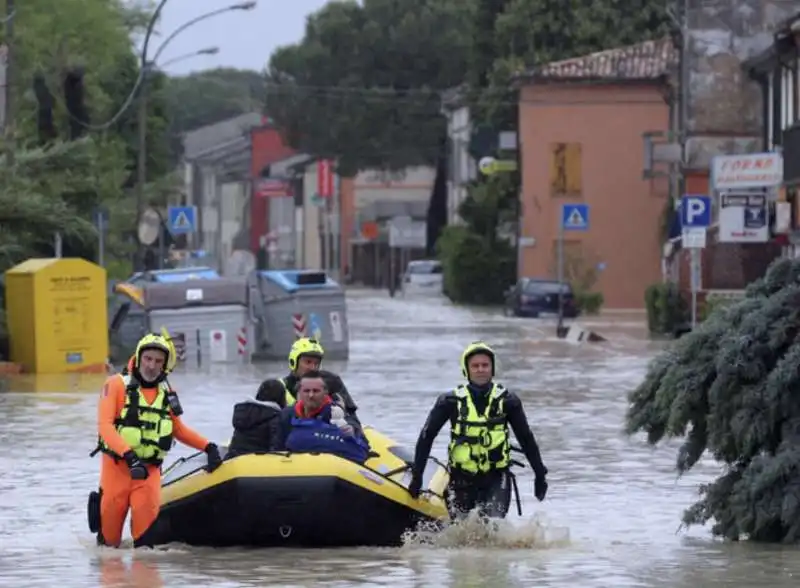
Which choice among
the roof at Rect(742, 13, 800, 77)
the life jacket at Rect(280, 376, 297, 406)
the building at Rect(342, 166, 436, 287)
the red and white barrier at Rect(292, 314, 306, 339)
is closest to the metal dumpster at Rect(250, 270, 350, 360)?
the red and white barrier at Rect(292, 314, 306, 339)

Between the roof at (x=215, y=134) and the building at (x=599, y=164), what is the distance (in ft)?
314

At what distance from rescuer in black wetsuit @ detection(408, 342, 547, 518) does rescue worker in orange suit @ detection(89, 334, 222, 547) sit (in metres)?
1.60

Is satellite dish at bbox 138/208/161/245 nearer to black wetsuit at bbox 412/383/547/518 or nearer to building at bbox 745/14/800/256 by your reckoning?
building at bbox 745/14/800/256

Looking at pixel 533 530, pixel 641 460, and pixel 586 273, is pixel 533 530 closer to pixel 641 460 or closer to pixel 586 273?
pixel 641 460

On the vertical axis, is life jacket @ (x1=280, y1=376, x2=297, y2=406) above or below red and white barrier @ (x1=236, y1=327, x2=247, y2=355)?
above

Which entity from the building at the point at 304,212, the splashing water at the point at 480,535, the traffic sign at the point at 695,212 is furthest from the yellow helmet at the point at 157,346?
the building at the point at 304,212

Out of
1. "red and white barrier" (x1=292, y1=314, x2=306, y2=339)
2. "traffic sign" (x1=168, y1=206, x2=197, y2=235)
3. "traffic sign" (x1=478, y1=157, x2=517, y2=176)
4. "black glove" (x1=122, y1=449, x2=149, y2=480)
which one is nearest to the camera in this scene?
"black glove" (x1=122, y1=449, x2=149, y2=480)

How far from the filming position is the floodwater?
536 inches

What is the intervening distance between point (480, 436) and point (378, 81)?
363 feet

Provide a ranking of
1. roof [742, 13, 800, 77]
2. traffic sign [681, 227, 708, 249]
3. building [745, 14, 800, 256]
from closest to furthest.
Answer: traffic sign [681, 227, 708, 249] → building [745, 14, 800, 256] → roof [742, 13, 800, 77]

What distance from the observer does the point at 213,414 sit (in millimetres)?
28031

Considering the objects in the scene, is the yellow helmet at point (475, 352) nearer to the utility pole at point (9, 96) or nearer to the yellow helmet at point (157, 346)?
the yellow helmet at point (157, 346)

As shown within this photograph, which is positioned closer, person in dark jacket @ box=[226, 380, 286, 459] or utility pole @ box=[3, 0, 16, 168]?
person in dark jacket @ box=[226, 380, 286, 459]

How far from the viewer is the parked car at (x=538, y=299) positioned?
72.8 m
